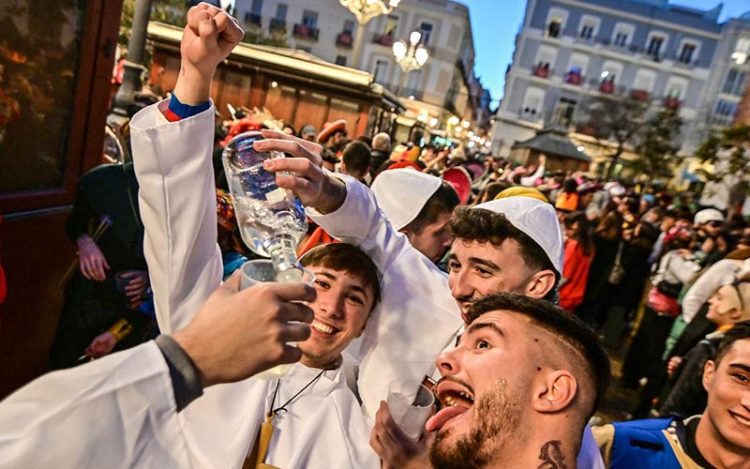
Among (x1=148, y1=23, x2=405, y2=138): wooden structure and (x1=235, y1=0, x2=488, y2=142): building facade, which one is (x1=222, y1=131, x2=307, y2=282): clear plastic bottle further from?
(x1=235, y1=0, x2=488, y2=142): building facade

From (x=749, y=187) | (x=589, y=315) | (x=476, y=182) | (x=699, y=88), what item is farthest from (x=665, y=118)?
(x=589, y=315)

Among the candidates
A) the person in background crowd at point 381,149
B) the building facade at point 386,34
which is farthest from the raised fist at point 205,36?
the building facade at point 386,34

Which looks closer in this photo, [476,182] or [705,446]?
[705,446]

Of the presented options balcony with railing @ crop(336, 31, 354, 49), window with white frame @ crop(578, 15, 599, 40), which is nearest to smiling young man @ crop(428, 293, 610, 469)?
balcony with railing @ crop(336, 31, 354, 49)

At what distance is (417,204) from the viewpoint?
3449 mm

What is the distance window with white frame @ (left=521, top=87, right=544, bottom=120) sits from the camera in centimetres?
5562

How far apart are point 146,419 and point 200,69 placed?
0.98m

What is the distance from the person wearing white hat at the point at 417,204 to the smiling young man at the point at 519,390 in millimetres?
1715

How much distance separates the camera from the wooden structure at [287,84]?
17703mm

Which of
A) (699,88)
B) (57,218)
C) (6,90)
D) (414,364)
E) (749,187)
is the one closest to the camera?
(414,364)

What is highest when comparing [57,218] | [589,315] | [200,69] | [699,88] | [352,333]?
[699,88]

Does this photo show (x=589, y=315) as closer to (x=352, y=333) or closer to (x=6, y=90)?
(x=352, y=333)

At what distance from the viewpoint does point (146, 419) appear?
94 centimetres

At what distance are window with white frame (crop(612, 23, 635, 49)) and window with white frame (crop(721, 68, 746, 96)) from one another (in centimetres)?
1063
